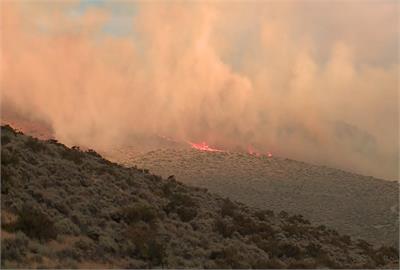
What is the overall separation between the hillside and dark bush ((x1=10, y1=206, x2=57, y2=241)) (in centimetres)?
4

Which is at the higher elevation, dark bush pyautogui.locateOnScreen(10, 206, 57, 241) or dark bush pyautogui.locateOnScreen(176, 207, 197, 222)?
dark bush pyautogui.locateOnScreen(176, 207, 197, 222)

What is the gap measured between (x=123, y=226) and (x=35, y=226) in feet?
17.7

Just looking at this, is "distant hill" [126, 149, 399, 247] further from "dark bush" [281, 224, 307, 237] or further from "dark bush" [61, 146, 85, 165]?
"dark bush" [61, 146, 85, 165]

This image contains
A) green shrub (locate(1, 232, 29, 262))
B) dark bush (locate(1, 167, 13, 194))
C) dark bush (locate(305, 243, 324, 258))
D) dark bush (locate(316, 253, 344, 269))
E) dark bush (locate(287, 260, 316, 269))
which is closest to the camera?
green shrub (locate(1, 232, 29, 262))

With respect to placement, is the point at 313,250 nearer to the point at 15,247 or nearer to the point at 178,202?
the point at 178,202

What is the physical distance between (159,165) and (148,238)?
90.4 metres

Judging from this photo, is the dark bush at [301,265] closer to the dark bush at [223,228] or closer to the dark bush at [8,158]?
the dark bush at [223,228]

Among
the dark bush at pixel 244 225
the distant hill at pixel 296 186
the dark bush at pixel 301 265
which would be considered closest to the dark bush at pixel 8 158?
the dark bush at pixel 244 225

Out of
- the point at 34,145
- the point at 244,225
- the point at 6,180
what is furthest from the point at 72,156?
the point at 244,225

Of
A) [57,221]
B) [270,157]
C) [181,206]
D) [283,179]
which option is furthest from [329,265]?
[270,157]

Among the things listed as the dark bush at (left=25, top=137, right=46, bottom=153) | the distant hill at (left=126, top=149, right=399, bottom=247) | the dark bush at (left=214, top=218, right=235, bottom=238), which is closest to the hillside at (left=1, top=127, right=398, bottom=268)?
the dark bush at (left=214, top=218, right=235, bottom=238)

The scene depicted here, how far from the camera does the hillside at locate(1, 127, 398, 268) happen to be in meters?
18.7

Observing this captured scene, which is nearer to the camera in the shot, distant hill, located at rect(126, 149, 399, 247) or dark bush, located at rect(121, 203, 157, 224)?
dark bush, located at rect(121, 203, 157, 224)

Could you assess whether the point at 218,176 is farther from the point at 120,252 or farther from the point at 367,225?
the point at 120,252
